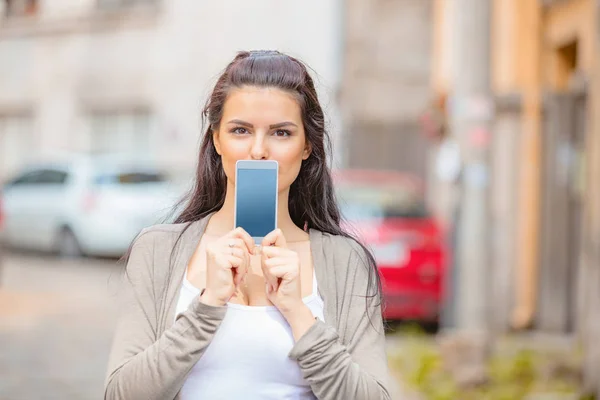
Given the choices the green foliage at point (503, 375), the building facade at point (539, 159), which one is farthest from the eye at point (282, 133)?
the building facade at point (539, 159)

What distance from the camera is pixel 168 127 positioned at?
76.2 feet

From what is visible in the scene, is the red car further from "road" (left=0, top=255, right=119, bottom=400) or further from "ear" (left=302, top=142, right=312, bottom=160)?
"ear" (left=302, top=142, right=312, bottom=160)

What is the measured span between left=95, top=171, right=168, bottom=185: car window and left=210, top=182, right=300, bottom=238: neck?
1414 centimetres

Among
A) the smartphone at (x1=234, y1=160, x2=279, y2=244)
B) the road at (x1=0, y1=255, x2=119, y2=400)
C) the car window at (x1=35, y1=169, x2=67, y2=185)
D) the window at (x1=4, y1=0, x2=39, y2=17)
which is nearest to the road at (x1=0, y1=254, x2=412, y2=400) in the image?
the road at (x1=0, y1=255, x2=119, y2=400)

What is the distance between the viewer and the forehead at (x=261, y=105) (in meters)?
2.35

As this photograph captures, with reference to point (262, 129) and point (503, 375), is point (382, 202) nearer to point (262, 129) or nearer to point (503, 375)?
point (503, 375)

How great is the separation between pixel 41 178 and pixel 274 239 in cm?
1609

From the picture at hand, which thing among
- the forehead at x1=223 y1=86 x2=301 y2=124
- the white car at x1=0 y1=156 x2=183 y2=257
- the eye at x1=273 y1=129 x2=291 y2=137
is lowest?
the white car at x1=0 y1=156 x2=183 y2=257

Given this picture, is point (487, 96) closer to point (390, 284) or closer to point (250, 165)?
point (390, 284)

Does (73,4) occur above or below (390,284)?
above

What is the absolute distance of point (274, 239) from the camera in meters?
2.24

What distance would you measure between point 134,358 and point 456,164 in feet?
21.2

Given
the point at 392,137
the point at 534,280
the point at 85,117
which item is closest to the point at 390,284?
the point at 534,280

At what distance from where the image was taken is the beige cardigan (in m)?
2.23
